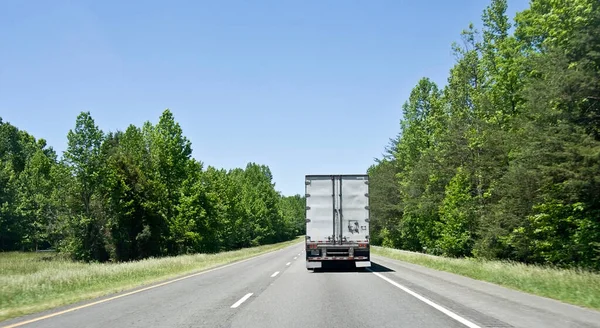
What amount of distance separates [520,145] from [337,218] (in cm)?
1254

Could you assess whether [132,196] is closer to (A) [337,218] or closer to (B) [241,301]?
(A) [337,218]

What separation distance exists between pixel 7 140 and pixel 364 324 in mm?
97499

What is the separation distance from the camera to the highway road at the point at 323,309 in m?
7.74

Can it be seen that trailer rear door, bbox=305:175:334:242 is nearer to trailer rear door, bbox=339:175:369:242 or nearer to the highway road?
trailer rear door, bbox=339:175:369:242

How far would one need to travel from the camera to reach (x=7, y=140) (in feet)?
284

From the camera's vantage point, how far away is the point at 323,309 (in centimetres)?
927

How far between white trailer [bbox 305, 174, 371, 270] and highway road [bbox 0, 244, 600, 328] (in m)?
5.43

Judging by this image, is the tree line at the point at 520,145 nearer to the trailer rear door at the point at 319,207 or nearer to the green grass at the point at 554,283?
the green grass at the point at 554,283

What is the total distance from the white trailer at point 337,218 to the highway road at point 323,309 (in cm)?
543

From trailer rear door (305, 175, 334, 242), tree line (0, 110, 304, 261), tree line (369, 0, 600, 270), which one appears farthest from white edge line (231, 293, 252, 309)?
tree line (0, 110, 304, 261)

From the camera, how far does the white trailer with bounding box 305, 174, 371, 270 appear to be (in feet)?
62.7

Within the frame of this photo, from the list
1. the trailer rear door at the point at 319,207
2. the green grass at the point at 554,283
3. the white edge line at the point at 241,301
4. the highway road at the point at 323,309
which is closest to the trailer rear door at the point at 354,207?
the trailer rear door at the point at 319,207

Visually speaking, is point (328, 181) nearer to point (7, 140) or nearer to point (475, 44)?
point (475, 44)

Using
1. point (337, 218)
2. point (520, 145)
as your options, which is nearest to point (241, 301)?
point (337, 218)
